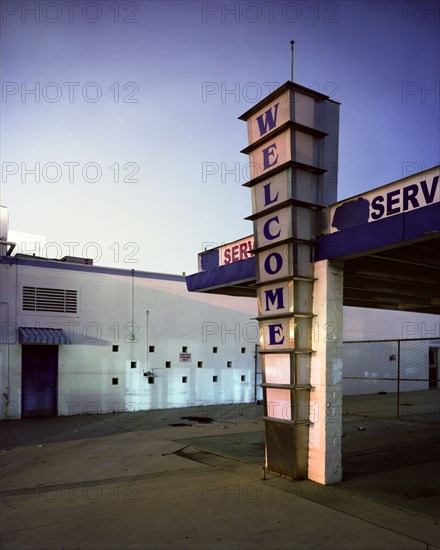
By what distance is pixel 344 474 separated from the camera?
8.60 meters

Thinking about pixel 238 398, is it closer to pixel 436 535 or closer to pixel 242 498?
pixel 242 498

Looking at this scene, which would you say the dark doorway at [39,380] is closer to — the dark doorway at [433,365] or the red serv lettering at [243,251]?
the red serv lettering at [243,251]

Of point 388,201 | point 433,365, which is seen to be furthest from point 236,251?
point 433,365

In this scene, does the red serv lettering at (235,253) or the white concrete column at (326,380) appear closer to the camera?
the white concrete column at (326,380)

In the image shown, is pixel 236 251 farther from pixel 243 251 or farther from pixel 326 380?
pixel 326 380

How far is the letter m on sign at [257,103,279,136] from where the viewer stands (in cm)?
867

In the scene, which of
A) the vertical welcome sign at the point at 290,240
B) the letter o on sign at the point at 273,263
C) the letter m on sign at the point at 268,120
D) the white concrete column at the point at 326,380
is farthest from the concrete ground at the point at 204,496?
the letter m on sign at the point at 268,120

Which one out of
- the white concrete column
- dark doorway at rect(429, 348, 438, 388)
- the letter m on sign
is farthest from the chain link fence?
the letter m on sign

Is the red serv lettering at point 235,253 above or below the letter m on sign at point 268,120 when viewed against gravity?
below

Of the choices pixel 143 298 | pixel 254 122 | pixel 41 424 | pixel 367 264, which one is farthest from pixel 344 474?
pixel 143 298

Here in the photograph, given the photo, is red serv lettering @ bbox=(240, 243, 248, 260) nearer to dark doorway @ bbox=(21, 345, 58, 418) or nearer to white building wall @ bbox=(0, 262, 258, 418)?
white building wall @ bbox=(0, 262, 258, 418)

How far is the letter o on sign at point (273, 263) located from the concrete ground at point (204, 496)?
3483mm

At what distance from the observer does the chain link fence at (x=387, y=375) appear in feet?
69.6

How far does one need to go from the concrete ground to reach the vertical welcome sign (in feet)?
3.36
